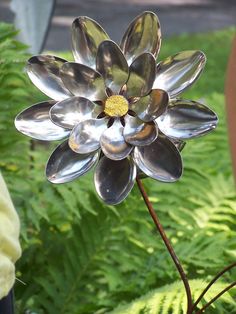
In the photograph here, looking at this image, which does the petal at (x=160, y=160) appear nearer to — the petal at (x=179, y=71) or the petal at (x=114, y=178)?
the petal at (x=114, y=178)

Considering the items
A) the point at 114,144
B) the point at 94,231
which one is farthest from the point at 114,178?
the point at 94,231

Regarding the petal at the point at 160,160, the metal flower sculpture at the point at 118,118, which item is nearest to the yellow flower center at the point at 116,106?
the metal flower sculpture at the point at 118,118

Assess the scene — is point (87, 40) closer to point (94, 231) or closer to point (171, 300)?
point (171, 300)

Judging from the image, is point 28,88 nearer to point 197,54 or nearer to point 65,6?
point 197,54

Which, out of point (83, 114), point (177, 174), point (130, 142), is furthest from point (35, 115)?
point (177, 174)

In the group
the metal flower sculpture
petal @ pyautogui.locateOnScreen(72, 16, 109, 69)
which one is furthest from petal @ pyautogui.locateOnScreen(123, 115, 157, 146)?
petal @ pyautogui.locateOnScreen(72, 16, 109, 69)

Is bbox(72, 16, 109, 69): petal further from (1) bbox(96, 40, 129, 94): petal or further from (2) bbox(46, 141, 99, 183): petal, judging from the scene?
(2) bbox(46, 141, 99, 183): petal
